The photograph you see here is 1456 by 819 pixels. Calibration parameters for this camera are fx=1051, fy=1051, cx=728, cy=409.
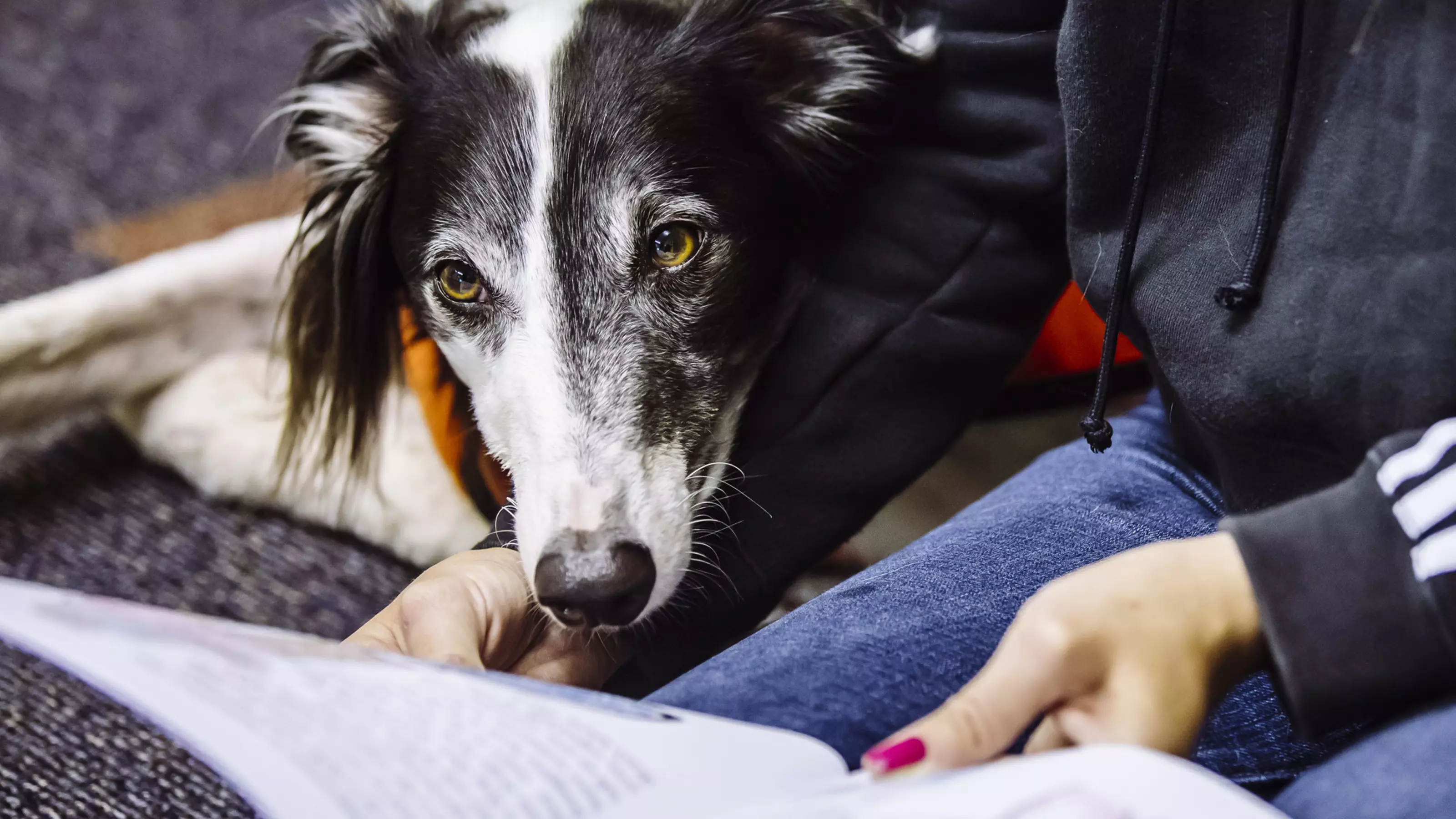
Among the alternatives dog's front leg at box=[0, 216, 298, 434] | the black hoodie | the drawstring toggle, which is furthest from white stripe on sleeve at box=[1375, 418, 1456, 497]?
dog's front leg at box=[0, 216, 298, 434]

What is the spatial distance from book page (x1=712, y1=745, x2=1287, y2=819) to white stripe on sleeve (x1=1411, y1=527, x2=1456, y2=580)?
15cm

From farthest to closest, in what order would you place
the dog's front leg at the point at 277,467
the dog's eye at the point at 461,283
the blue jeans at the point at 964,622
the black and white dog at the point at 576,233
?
the dog's front leg at the point at 277,467 < the dog's eye at the point at 461,283 < the black and white dog at the point at 576,233 < the blue jeans at the point at 964,622

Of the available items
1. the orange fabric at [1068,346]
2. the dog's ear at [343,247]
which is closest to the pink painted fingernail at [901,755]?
the orange fabric at [1068,346]

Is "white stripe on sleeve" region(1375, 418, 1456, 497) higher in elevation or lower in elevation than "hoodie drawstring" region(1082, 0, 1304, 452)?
lower

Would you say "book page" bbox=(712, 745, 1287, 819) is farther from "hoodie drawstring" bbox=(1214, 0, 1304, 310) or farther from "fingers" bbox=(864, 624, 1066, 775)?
"hoodie drawstring" bbox=(1214, 0, 1304, 310)

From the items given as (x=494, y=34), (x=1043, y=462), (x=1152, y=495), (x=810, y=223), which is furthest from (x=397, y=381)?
(x=1152, y=495)

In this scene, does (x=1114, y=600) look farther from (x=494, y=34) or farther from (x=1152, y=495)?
(x=494, y=34)

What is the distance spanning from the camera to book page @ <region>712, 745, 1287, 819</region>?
0.50 metres

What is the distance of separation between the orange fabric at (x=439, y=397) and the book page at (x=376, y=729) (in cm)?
62

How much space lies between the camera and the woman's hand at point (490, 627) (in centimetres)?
80

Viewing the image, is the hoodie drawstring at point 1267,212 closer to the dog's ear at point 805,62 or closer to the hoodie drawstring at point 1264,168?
the hoodie drawstring at point 1264,168

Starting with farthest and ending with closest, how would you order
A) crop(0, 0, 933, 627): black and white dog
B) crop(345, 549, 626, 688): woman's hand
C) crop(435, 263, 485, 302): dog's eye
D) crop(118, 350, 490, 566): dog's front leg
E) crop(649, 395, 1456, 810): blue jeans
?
crop(118, 350, 490, 566): dog's front leg → crop(435, 263, 485, 302): dog's eye → crop(0, 0, 933, 627): black and white dog → crop(345, 549, 626, 688): woman's hand → crop(649, 395, 1456, 810): blue jeans

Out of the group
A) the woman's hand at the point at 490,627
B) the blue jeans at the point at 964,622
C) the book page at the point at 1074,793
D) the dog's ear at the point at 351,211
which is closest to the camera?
the book page at the point at 1074,793

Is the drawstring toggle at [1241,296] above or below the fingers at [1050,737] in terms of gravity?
above
